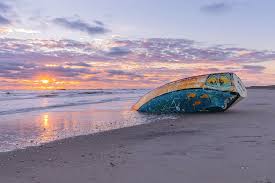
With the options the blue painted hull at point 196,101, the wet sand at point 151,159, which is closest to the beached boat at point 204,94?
the blue painted hull at point 196,101

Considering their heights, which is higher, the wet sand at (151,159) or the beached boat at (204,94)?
the beached boat at (204,94)

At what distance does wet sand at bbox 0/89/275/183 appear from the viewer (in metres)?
3.49

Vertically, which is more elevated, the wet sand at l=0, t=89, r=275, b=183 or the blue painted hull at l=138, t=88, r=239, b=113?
the blue painted hull at l=138, t=88, r=239, b=113

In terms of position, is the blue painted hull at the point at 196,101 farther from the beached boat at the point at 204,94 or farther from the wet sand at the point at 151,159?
the wet sand at the point at 151,159

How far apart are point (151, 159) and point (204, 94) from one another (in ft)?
20.9

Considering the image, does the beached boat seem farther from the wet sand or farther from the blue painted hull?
the wet sand

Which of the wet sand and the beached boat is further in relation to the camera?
the beached boat

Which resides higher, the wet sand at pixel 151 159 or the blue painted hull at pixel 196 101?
the blue painted hull at pixel 196 101

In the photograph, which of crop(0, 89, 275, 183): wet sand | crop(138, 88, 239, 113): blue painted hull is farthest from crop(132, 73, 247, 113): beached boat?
crop(0, 89, 275, 183): wet sand

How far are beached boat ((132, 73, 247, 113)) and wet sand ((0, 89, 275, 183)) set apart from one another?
3925 mm

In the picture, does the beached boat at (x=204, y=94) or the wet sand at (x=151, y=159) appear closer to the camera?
the wet sand at (x=151, y=159)

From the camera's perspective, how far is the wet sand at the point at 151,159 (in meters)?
3.49

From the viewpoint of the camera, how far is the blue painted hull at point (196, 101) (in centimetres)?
1030

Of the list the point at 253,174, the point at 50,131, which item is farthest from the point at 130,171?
the point at 50,131
